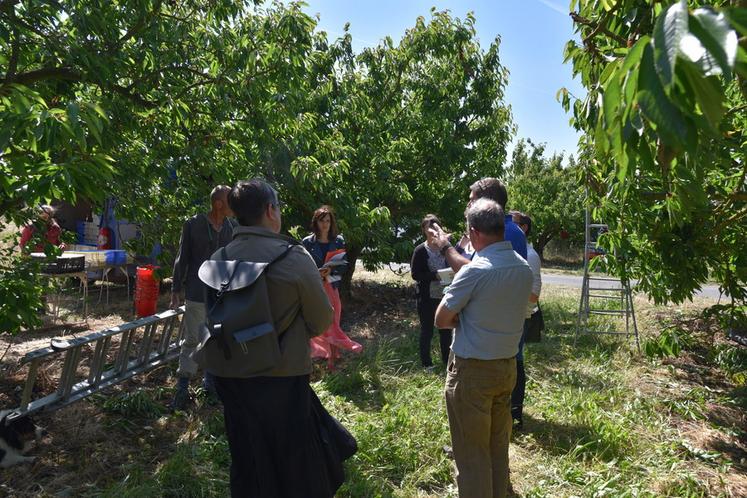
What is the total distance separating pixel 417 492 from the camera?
3.63 m

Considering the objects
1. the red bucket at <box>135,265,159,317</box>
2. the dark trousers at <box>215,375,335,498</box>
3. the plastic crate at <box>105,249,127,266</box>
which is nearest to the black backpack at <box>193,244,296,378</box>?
the dark trousers at <box>215,375,335,498</box>

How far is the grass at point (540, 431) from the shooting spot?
12.1 feet

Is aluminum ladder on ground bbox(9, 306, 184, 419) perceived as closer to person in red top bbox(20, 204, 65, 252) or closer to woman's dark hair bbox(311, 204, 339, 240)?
person in red top bbox(20, 204, 65, 252)

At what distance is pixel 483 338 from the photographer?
2.82m

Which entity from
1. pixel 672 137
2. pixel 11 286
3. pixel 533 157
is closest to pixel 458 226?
pixel 11 286

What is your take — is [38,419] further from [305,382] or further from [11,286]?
[305,382]

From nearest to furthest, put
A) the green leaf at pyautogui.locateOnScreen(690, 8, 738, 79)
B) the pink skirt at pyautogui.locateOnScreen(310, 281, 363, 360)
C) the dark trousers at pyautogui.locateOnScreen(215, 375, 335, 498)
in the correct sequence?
the green leaf at pyautogui.locateOnScreen(690, 8, 738, 79) → the dark trousers at pyautogui.locateOnScreen(215, 375, 335, 498) → the pink skirt at pyautogui.locateOnScreen(310, 281, 363, 360)

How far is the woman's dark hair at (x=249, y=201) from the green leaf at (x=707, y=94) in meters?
1.92

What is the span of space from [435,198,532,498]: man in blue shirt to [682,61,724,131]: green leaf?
173cm

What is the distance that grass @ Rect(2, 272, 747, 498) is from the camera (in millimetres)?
3691

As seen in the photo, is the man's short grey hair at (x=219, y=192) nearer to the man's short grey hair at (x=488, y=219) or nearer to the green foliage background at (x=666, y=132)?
the man's short grey hair at (x=488, y=219)

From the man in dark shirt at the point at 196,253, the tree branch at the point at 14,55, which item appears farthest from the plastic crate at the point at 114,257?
the tree branch at the point at 14,55

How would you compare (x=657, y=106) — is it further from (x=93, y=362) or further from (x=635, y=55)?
(x=93, y=362)

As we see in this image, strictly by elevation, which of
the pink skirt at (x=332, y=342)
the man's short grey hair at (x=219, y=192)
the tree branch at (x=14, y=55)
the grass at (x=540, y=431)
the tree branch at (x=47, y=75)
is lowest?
the grass at (x=540, y=431)
